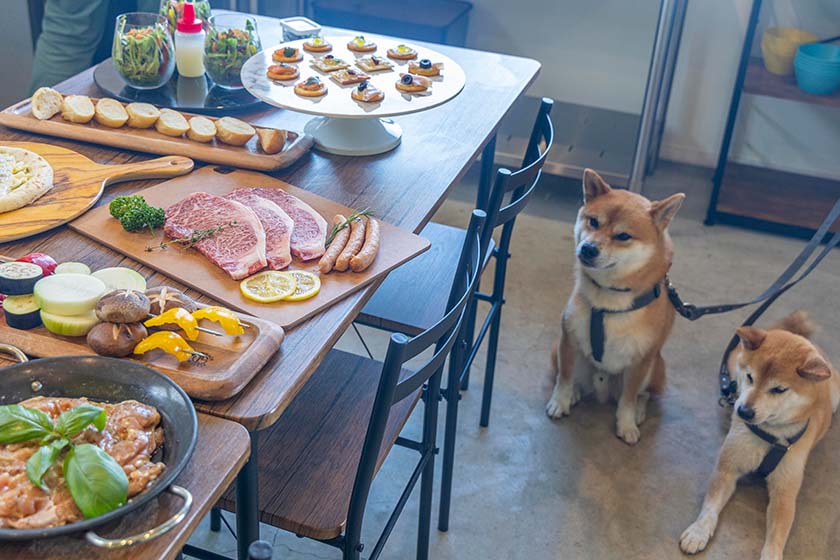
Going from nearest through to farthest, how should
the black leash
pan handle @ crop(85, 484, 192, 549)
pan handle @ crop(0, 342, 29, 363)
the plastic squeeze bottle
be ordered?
pan handle @ crop(85, 484, 192, 549), pan handle @ crop(0, 342, 29, 363), the plastic squeeze bottle, the black leash

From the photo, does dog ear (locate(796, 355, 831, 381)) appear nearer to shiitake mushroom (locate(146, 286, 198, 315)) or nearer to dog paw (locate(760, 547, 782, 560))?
dog paw (locate(760, 547, 782, 560))

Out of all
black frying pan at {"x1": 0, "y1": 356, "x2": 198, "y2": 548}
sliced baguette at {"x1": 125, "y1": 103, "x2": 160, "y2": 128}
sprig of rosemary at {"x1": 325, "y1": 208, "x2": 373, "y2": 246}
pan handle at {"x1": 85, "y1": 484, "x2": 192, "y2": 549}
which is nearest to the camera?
pan handle at {"x1": 85, "y1": 484, "x2": 192, "y2": 549}

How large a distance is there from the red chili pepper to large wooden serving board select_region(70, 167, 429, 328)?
0.15 metres

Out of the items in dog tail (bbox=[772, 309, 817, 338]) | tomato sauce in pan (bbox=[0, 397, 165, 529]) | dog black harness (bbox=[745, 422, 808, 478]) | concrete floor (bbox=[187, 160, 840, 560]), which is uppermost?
tomato sauce in pan (bbox=[0, 397, 165, 529])

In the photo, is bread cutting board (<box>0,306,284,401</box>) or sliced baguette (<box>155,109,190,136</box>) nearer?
bread cutting board (<box>0,306,284,401</box>)

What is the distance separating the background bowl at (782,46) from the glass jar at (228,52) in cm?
215

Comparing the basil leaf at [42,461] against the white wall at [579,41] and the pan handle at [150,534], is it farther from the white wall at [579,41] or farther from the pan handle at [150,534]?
the white wall at [579,41]

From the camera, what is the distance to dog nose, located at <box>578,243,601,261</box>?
2.27m

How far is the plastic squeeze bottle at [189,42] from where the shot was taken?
7.18ft

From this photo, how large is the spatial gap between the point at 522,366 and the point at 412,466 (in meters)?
0.57

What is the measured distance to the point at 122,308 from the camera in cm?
129

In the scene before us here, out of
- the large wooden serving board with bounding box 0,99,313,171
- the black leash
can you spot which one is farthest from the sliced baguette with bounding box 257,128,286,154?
the black leash

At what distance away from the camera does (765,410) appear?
2168mm

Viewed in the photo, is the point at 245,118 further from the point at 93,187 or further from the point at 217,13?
the point at 217,13
